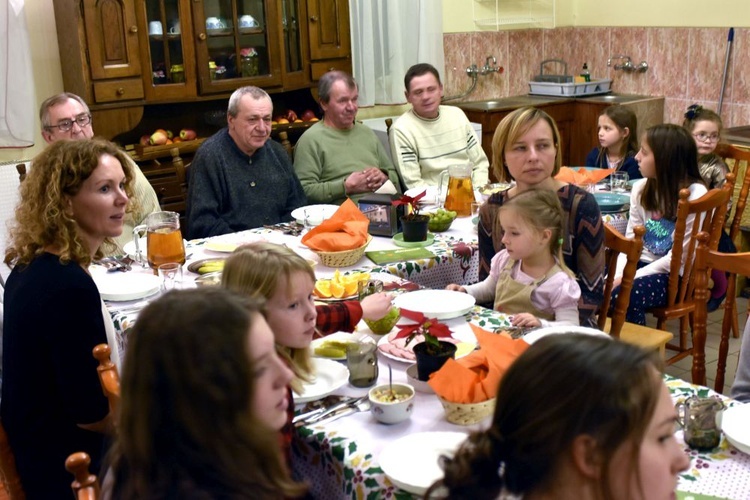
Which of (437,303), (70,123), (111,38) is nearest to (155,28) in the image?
(111,38)

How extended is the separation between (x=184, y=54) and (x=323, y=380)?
9.44ft

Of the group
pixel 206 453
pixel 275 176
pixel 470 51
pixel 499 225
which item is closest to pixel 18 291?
pixel 206 453

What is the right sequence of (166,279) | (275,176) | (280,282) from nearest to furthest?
(280,282) < (166,279) < (275,176)

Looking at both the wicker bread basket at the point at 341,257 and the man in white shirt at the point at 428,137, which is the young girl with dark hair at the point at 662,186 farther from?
the wicker bread basket at the point at 341,257

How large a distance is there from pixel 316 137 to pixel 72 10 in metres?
1.22

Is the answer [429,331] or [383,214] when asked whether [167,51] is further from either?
[429,331]

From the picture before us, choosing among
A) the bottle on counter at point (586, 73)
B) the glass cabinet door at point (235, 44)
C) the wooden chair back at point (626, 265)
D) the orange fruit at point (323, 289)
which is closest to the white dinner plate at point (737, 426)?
the wooden chair back at point (626, 265)

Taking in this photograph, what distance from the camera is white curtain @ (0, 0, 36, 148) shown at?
3.91 metres

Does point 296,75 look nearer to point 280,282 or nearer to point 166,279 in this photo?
point 166,279

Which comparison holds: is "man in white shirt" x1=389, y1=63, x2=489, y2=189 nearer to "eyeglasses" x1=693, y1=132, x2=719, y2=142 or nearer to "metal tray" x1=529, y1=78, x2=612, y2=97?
"eyeglasses" x1=693, y1=132, x2=719, y2=142

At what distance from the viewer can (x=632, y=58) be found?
18.9 ft

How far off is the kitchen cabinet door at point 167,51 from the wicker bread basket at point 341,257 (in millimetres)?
1913

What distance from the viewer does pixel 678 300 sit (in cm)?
319

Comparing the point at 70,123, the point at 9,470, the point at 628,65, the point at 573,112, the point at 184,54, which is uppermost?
the point at 184,54
